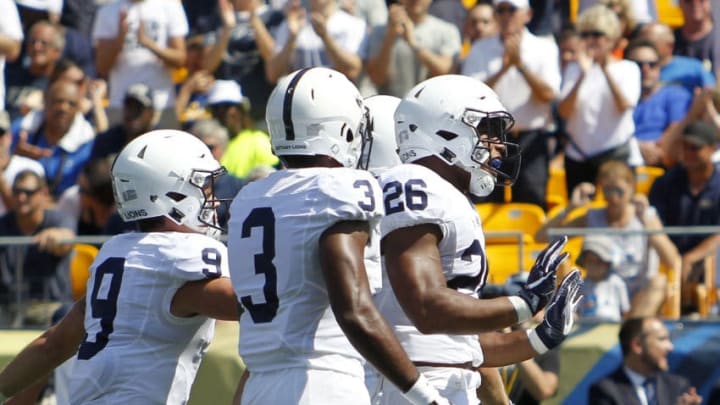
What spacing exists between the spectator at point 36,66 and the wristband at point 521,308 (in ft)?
23.5

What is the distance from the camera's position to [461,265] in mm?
5086

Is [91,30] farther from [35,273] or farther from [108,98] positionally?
[35,273]

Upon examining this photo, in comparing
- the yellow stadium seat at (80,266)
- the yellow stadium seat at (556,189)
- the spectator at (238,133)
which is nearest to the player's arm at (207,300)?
the yellow stadium seat at (80,266)

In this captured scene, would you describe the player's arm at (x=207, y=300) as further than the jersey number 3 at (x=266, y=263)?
Yes

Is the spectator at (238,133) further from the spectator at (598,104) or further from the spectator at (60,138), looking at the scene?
the spectator at (598,104)

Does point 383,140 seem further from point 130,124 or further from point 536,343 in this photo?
point 130,124

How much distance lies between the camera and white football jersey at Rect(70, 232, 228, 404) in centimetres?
513

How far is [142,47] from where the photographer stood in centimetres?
1112

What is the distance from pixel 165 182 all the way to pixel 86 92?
616 centimetres

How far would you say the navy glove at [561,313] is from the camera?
520cm

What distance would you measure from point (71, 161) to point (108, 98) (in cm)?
100

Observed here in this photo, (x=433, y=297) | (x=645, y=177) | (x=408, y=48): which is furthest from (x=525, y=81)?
(x=433, y=297)

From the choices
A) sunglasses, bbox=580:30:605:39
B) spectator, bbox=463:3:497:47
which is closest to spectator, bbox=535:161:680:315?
sunglasses, bbox=580:30:605:39

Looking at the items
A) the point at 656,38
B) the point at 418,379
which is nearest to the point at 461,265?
the point at 418,379
